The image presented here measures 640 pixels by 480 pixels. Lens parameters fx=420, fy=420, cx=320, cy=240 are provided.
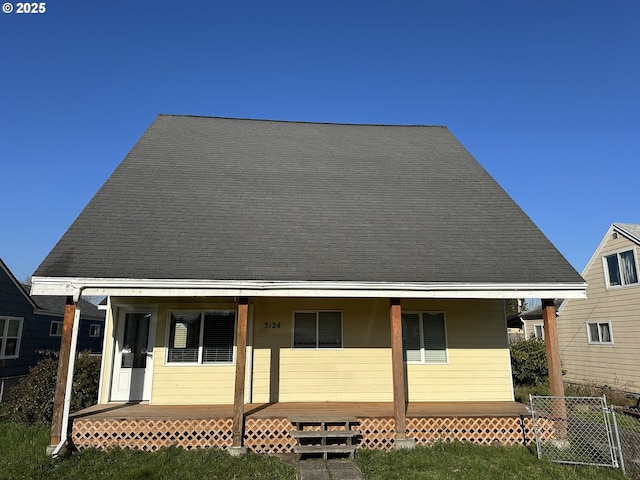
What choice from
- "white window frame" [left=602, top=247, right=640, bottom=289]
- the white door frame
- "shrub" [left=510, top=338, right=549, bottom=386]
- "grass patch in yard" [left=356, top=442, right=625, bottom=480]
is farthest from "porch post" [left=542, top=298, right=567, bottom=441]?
"white window frame" [left=602, top=247, right=640, bottom=289]

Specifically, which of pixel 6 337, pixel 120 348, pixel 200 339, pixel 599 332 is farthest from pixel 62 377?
pixel 599 332

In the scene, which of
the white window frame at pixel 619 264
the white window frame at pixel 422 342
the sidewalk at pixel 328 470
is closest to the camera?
the sidewalk at pixel 328 470

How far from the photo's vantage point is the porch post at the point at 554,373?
8.08 meters

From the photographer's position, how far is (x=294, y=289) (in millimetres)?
8219

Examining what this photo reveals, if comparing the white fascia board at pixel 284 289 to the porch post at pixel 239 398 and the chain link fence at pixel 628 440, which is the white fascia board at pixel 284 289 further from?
the chain link fence at pixel 628 440

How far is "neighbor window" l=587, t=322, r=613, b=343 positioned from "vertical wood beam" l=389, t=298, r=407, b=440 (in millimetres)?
12321

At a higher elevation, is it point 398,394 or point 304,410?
point 398,394

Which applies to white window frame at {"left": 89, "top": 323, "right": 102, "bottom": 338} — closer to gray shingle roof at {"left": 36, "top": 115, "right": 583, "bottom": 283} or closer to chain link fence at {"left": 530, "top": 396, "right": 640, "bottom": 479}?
gray shingle roof at {"left": 36, "top": 115, "right": 583, "bottom": 283}

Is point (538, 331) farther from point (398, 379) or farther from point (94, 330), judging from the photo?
point (94, 330)

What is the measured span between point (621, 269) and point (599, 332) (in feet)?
9.03

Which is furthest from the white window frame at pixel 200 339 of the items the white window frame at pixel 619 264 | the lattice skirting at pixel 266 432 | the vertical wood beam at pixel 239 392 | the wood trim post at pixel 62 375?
the white window frame at pixel 619 264

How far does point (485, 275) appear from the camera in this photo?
8.68 m

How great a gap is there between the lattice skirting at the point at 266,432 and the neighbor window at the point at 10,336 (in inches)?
440

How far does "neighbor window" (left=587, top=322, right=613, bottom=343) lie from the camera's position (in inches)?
641
